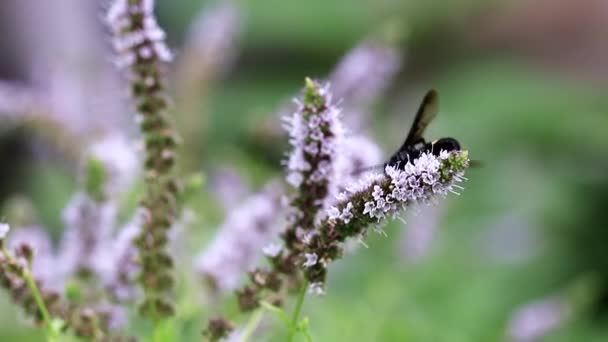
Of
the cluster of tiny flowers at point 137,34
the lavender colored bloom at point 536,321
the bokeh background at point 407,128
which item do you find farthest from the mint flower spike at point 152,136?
the lavender colored bloom at point 536,321

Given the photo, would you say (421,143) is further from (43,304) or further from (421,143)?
(43,304)

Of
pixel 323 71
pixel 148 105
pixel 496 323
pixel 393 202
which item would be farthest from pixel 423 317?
pixel 323 71

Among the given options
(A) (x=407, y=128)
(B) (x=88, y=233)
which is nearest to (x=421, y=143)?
(B) (x=88, y=233)

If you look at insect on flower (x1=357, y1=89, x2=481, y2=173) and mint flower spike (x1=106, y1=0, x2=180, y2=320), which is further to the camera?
mint flower spike (x1=106, y1=0, x2=180, y2=320)

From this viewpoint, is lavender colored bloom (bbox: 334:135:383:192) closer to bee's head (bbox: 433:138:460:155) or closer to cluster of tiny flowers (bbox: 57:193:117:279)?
bee's head (bbox: 433:138:460:155)

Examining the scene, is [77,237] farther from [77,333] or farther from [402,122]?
[402,122]

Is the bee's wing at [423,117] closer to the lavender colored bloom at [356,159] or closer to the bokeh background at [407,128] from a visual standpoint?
the lavender colored bloom at [356,159]

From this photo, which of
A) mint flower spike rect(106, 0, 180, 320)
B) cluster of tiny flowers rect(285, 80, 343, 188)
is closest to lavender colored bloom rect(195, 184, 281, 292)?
mint flower spike rect(106, 0, 180, 320)
